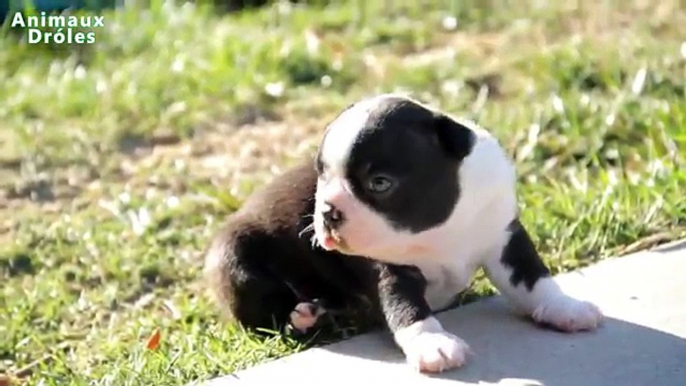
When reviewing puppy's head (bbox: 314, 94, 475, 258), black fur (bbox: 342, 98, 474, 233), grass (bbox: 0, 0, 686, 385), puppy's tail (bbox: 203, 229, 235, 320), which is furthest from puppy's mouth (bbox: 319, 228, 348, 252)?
puppy's tail (bbox: 203, 229, 235, 320)

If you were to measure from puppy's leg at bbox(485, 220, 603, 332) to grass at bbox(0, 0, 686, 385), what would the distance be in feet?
2.23

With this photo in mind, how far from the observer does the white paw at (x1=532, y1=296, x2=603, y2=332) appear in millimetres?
4074

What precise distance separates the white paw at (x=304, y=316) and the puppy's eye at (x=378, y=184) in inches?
24.6

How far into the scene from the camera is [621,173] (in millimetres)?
5805

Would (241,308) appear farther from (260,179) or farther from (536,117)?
(536,117)

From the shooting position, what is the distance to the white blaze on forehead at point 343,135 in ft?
12.4

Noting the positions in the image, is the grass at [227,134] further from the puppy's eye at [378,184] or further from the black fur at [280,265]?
the puppy's eye at [378,184]

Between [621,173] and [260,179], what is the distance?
153 centimetres

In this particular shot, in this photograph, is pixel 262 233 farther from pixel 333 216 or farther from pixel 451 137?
pixel 451 137

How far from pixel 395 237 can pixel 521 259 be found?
0.45 meters

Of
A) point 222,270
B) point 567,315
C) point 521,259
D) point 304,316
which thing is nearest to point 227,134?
point 222,270

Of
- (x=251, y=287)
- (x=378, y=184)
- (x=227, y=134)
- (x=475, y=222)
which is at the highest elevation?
(x=378, y=184)

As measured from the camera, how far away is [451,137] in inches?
152

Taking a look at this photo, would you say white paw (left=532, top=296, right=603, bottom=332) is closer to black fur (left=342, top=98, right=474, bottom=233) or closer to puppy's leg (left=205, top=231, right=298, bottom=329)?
black fur (left=342, top=98, right=474, bottom=233)
